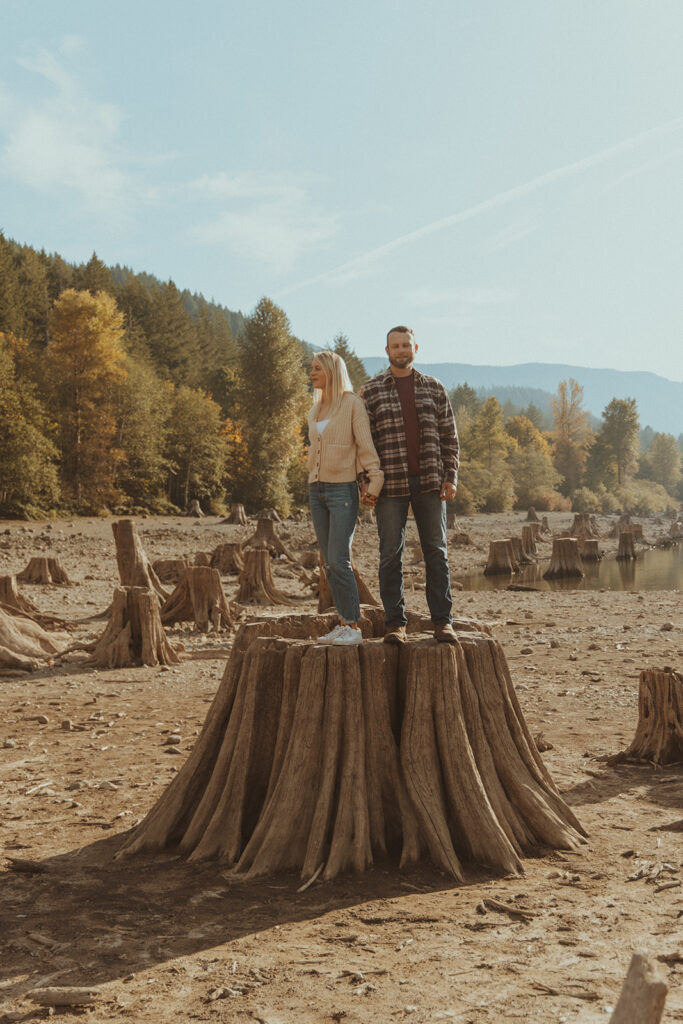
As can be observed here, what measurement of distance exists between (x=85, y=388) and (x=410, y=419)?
40339 millimetres

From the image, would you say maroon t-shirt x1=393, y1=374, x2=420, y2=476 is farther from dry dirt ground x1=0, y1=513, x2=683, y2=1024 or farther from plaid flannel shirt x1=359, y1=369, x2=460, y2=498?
dry dirt ground x1=0, y1=513, x2=683, y2=1024

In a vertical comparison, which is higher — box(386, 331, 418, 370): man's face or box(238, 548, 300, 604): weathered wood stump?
box(386, 331, 418, 370): man's face

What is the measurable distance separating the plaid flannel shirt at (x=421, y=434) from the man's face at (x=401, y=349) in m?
0.09

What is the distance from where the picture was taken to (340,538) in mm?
5160

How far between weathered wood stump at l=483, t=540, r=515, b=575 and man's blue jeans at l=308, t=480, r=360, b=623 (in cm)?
2612

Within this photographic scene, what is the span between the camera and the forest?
131 feet

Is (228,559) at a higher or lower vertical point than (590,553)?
higher

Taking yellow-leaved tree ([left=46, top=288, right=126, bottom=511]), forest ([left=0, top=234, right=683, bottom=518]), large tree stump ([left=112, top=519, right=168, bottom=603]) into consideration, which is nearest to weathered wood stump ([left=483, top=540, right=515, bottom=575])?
large tree stump ([left=112, top=519, right=168, bottom=603])

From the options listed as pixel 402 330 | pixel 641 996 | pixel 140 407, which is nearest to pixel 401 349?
pixel 402 330

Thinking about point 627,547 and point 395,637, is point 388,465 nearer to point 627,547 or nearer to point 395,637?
point 395,637

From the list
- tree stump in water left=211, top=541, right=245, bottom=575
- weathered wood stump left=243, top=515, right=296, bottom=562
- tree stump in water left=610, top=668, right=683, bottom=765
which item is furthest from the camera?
weathered wood stump left=243, top=515, right=296, bottom=562

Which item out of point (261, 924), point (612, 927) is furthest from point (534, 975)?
point (261, 924)

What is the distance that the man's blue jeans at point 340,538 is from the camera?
16.8ft

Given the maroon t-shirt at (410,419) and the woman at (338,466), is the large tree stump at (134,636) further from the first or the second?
the maroon t-shirt at (410,419)
